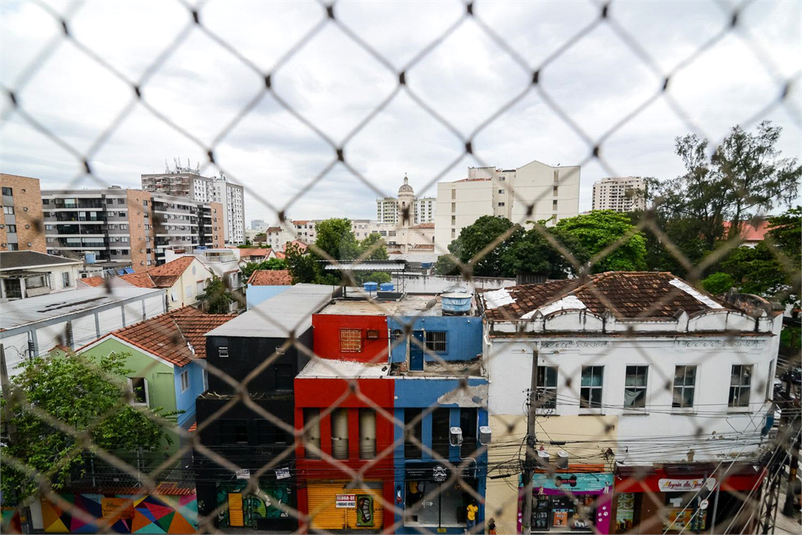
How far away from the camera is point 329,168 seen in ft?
2.87

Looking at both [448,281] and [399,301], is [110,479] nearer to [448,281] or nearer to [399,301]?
[399,301]

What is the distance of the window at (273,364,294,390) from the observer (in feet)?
16.2

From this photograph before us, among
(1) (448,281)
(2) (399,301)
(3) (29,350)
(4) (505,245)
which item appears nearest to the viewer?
(3) (29,350)

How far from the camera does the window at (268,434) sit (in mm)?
4906

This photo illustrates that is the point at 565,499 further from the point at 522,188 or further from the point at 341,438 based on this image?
the point at 522,188

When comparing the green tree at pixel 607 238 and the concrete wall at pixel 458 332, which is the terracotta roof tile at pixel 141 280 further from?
the green tree at pixel 607 238

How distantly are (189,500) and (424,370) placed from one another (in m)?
3.12

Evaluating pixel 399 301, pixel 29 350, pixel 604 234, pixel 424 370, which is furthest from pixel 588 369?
pixel 604 234

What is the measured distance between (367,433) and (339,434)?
1.07ft

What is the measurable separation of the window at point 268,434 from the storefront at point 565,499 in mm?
2755

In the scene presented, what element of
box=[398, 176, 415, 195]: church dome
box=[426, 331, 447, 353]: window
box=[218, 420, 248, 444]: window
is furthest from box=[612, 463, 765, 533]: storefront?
box=[398, 176, 415, 195]: church dome

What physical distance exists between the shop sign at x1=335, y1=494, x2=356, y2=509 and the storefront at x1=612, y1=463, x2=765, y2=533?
3.01m

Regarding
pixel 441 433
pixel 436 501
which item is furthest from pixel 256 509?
pixel 441 433

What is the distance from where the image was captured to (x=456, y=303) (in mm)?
5250
